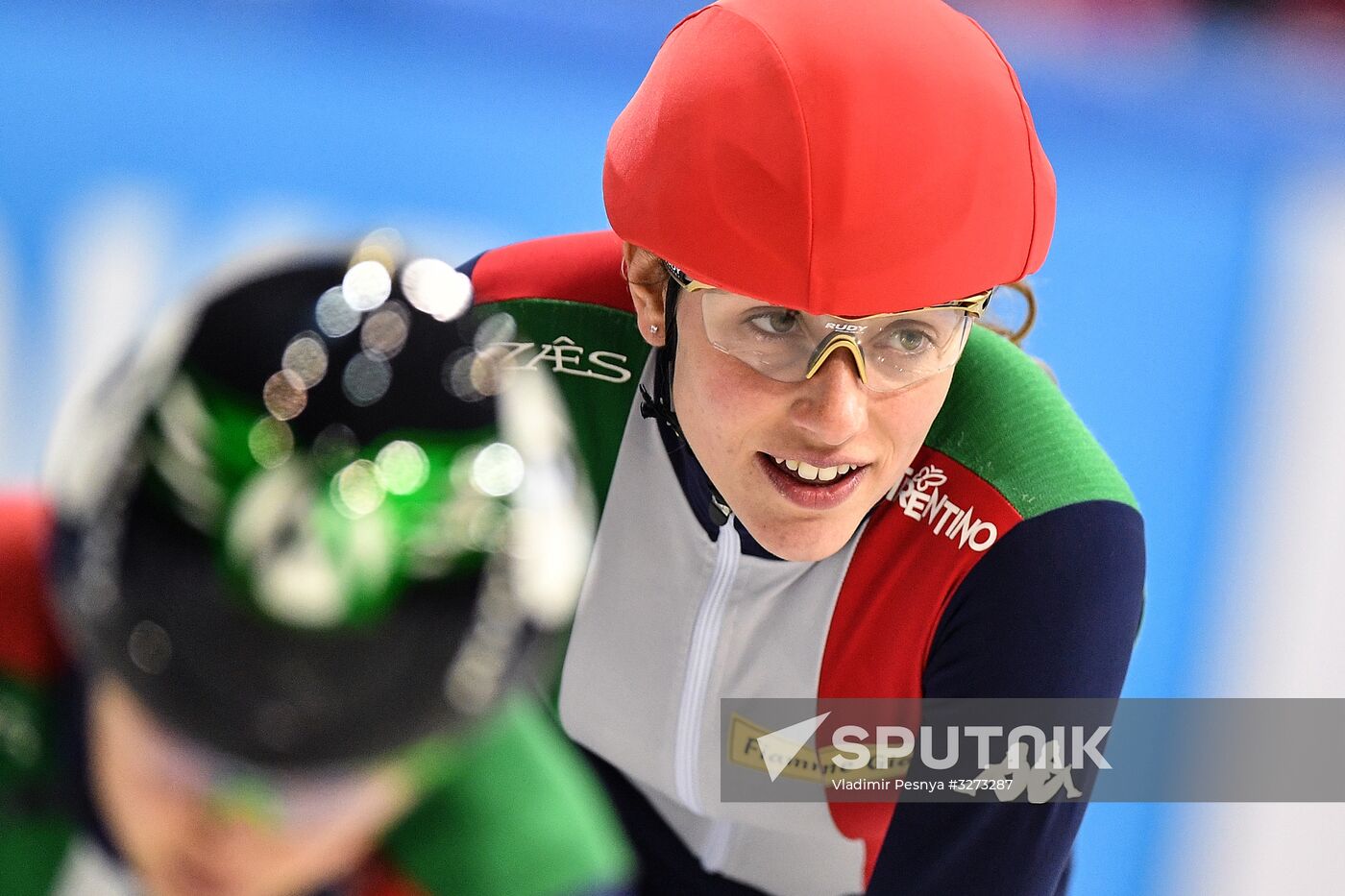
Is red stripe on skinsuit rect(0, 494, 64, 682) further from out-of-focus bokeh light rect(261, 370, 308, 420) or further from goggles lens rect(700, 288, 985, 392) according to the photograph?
goggles lens rect(700, 288, 985, 392)

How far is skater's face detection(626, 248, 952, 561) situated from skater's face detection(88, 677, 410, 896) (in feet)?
1.61

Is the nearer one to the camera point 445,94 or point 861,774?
point 861,774

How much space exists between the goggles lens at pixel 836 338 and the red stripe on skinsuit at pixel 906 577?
0.35 feet

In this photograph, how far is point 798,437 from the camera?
994 millimetres

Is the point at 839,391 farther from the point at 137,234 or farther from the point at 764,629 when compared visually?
the point at 137,234

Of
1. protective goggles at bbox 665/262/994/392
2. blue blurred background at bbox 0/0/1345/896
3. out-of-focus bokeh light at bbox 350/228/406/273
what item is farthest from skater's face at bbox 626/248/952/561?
blue blurred background at bbox 0/0/1345/896

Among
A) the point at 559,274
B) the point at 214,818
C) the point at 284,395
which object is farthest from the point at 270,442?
the point at 559,274

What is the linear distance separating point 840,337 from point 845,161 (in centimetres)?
13

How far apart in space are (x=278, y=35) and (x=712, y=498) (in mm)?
1276

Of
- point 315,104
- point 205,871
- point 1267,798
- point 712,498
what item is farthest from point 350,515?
point 1267,798

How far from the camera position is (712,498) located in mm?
1131

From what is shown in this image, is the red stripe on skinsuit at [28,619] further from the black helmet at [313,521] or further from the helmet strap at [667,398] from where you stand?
the helmet strap at [667,398]

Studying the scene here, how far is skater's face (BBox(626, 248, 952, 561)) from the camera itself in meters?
0.97

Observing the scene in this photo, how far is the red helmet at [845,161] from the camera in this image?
2.89 ft
